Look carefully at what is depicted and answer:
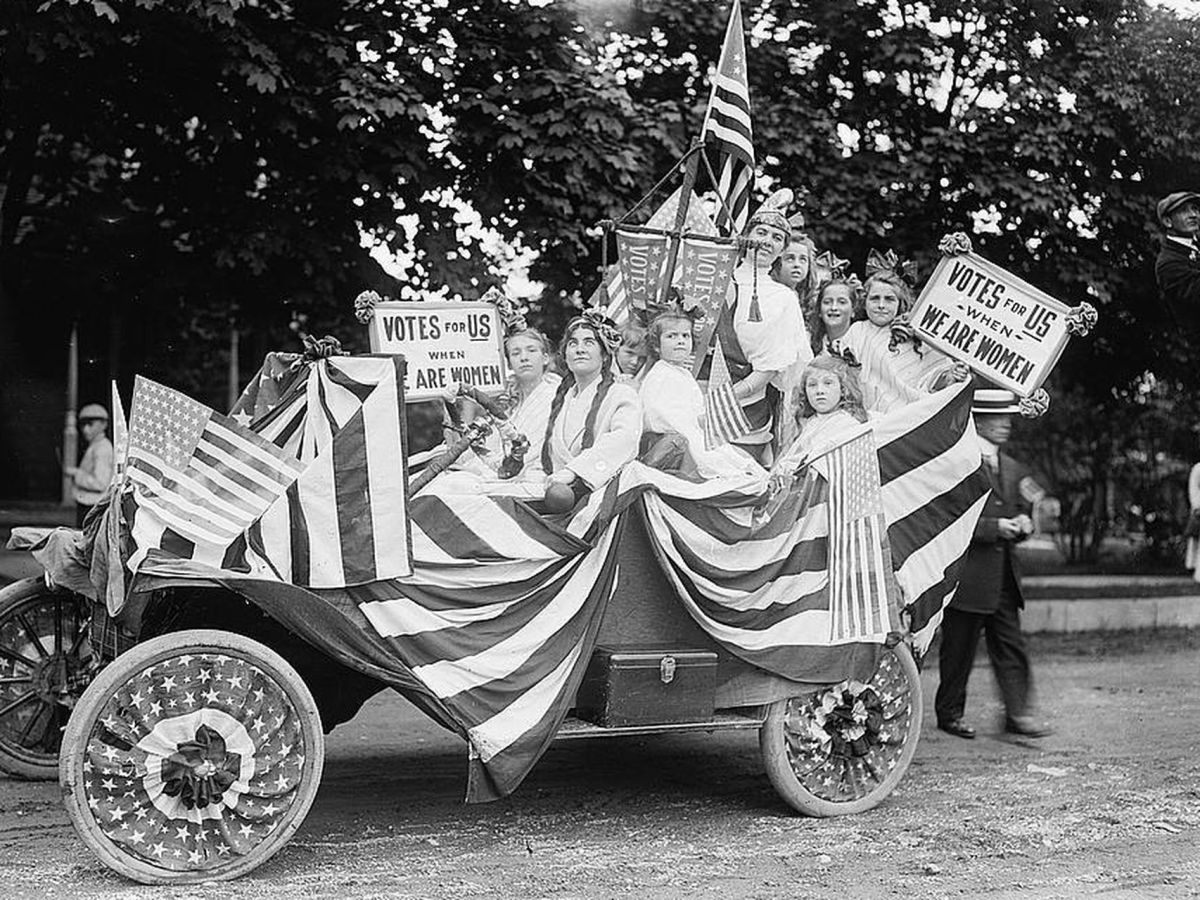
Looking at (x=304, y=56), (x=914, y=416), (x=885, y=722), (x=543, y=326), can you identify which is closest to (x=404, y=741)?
(x=885, y=722)

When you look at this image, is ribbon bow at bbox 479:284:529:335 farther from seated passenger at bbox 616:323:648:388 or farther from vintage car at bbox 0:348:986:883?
vintage car at bbox 0:348:986:883

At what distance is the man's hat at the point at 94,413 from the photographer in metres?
10.7

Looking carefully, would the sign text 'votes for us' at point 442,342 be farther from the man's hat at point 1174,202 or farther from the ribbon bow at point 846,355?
the man's hat at point 1174,202

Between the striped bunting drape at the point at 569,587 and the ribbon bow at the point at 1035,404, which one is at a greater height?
the ribbon bow at the point at 1035,404

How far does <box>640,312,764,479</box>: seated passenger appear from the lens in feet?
19.0

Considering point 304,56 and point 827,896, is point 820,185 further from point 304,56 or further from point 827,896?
point 827,896

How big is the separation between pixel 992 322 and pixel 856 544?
1418mm

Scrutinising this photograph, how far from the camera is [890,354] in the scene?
681cm

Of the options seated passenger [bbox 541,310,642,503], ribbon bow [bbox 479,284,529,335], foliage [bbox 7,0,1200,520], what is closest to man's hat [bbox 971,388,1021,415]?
seated passenger [bbox 541,310,642,503]

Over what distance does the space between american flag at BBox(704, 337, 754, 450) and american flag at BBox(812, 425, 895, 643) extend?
0.94m

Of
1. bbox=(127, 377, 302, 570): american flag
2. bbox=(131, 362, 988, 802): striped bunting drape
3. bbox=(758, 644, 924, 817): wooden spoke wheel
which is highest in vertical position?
bbox=(127, 377, 302, 570): american flag

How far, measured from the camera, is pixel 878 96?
12.0m

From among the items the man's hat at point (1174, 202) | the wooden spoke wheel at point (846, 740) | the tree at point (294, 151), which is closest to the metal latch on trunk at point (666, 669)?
the wooden spoke wheel at point (846, 740)

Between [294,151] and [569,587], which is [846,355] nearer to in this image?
[569,587]
